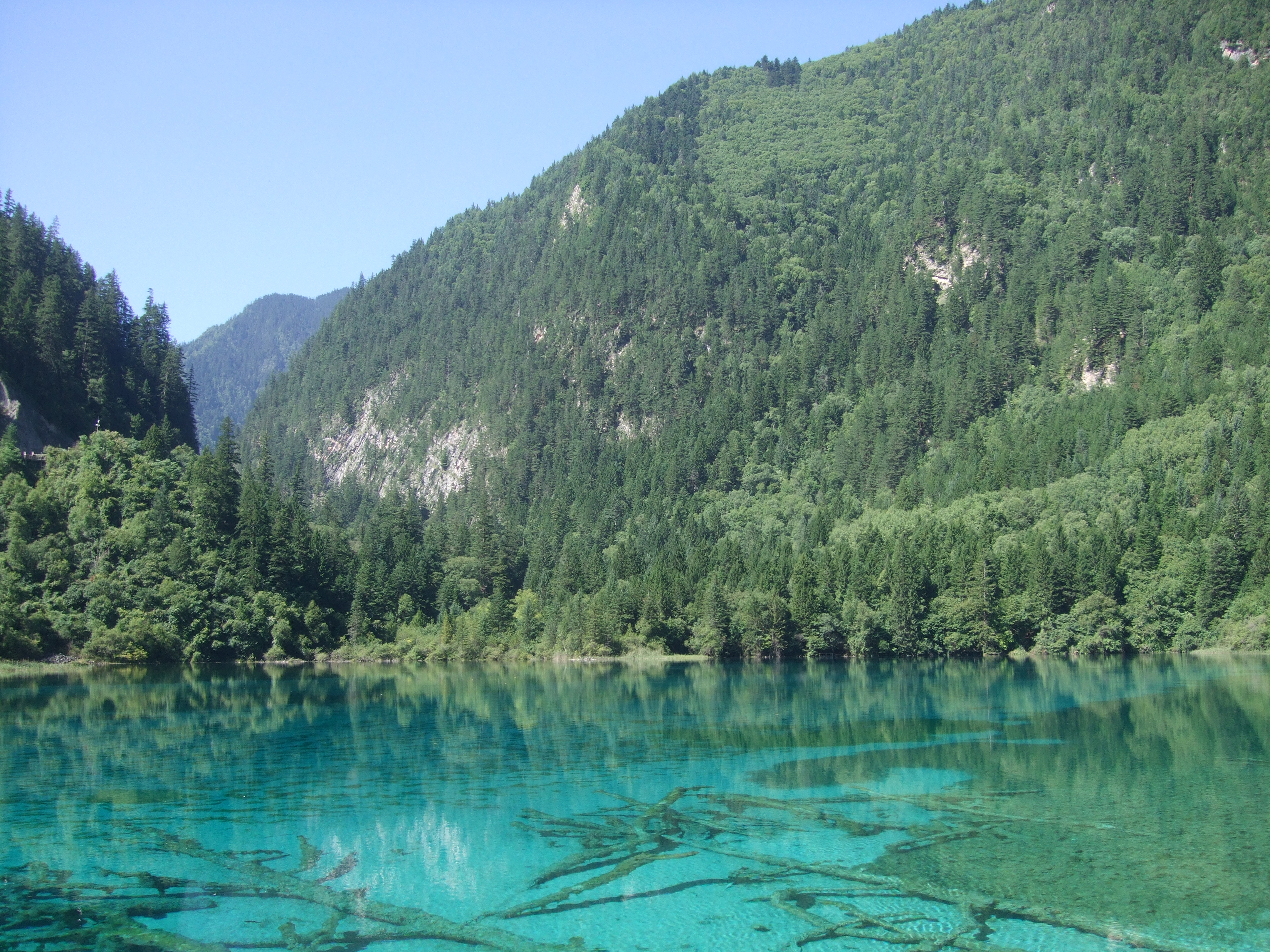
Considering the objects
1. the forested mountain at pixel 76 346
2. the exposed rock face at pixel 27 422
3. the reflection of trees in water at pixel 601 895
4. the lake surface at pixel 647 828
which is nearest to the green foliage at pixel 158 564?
the exposed rock face at pixel 27 422

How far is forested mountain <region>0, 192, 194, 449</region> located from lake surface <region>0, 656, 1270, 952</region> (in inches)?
3268

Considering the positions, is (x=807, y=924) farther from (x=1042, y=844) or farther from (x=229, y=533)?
(x=229, y=533)

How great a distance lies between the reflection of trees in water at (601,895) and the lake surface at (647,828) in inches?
4.1

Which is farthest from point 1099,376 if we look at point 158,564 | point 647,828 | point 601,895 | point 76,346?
point 601,895

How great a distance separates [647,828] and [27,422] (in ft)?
392

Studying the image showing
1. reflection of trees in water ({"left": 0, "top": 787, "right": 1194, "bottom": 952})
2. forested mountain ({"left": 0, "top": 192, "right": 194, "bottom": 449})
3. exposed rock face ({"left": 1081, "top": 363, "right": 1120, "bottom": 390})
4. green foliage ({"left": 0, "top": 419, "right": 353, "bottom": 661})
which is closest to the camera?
reflection of trees in water ({"left": 0, "top": 787, "right": 1194, "bottom": 952})

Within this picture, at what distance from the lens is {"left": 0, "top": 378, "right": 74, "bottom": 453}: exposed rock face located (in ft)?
405

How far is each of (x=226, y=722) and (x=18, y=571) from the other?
60.2m

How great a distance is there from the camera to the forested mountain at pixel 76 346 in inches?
5197

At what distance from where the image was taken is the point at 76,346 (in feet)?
468

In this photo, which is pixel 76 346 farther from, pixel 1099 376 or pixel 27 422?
pixel 1099 376

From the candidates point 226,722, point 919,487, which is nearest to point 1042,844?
point 226,722

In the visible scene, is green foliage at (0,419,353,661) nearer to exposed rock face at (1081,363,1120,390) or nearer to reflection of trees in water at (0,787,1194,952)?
reflection of trees in water at (0,787,1194,952)

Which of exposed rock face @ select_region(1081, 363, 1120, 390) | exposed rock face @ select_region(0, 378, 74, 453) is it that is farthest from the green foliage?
exposed rock face @ select_region(1081, 363, 1120, 390)
